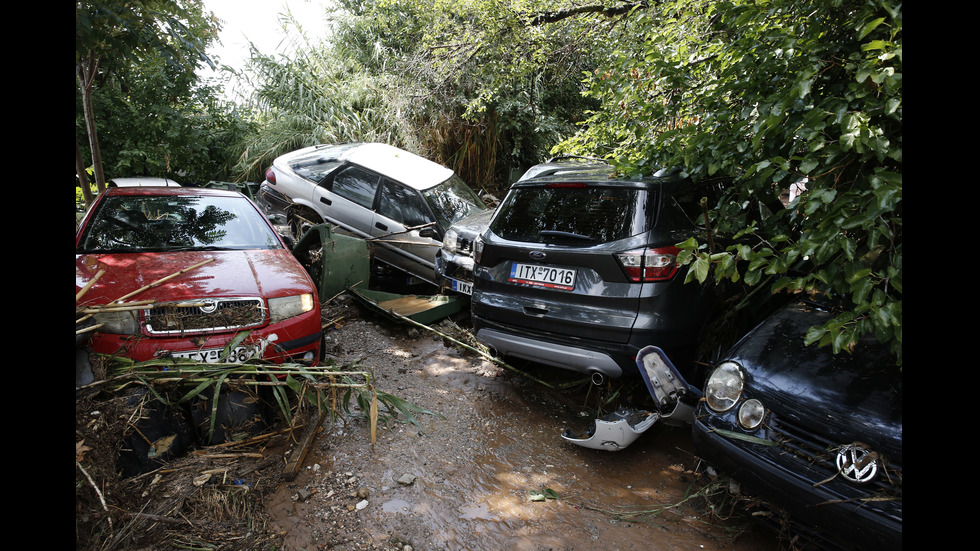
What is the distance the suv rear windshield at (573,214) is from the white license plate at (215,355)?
191 centimetres

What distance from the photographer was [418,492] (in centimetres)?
300

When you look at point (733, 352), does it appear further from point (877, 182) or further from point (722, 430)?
point (877, 182)

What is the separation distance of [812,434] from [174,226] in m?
4.63

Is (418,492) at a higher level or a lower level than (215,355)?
lower

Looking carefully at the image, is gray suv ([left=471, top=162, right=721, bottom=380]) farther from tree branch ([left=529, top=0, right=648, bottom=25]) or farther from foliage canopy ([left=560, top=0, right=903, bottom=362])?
tree branch ([left=529, top=0, right=648, bottom=25])

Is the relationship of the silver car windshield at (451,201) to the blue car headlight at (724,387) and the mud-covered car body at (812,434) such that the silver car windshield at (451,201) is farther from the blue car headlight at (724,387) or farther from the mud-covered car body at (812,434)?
the mud-covered car body at (812,434)

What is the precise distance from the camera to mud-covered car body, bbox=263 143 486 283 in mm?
6641

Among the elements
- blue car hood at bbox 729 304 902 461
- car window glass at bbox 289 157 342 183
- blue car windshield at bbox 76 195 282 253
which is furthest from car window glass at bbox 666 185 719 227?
car window glass at bbox 289 157 342 183

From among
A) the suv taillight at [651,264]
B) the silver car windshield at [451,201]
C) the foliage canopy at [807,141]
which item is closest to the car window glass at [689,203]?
the foliage canopy at [807,141]

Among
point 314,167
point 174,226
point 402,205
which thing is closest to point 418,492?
point 174,226

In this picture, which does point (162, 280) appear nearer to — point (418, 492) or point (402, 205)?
point (418, 492)

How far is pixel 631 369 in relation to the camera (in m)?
3.35
